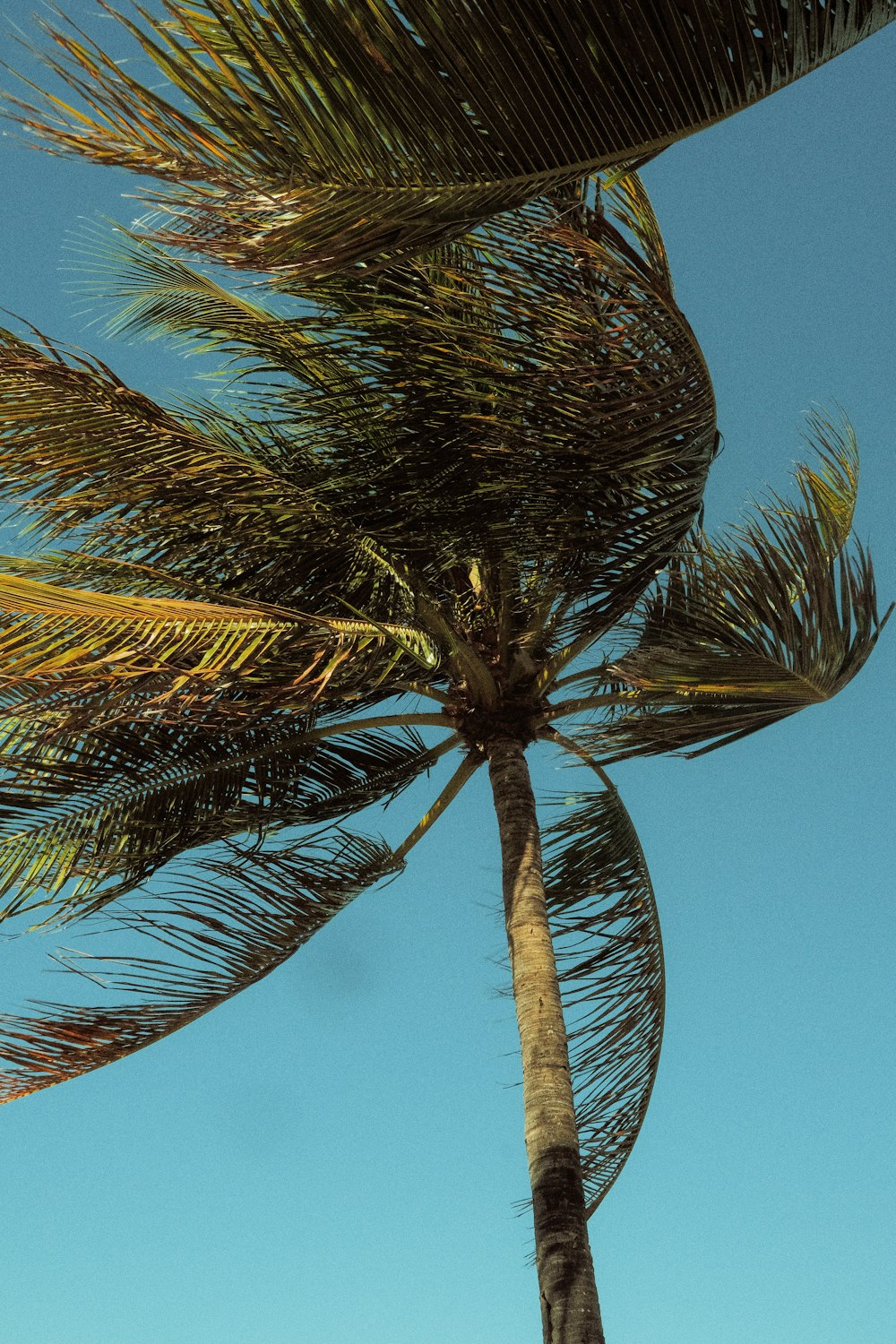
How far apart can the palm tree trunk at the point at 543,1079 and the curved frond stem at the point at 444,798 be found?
0.69 ft

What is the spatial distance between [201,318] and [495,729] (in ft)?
9.61

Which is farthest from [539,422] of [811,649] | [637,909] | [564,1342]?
[564,1342]

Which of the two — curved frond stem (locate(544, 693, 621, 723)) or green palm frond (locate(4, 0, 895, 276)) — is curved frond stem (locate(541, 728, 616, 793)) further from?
green palm frond (locate(4, 0, 895, 276))

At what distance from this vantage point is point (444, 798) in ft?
25.5

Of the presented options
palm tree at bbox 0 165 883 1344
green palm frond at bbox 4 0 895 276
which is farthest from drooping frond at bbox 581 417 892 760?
green palm frond at bbox 4 0 895 276

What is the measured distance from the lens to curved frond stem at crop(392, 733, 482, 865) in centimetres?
769

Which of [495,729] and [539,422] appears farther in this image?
[495,729]

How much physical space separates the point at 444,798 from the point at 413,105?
4.20 meters

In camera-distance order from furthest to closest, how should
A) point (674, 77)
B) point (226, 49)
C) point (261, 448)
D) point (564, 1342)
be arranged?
point (261, 448) < point (226, 49) < point (564, 1342) < point (674, 77)

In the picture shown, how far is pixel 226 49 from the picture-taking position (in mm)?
6113

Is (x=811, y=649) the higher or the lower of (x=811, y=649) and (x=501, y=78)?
the lower

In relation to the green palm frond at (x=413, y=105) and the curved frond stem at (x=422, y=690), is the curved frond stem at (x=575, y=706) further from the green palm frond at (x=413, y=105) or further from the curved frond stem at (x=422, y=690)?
the green palm frond at (x=413, y=105)

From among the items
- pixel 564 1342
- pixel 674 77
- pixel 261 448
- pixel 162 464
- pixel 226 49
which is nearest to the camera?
pixel 674 77

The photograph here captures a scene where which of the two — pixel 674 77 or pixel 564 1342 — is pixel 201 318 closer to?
pixel 674 77
